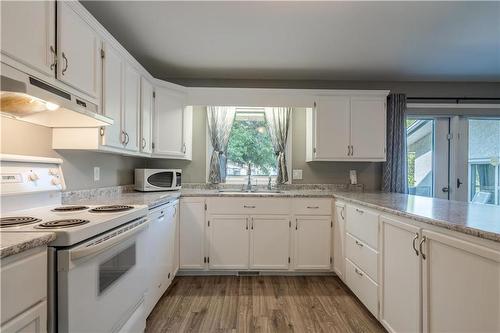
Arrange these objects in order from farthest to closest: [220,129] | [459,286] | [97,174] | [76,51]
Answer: [220,129], [97,174], [76,51], [459,286]

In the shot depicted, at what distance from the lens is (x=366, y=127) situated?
3.02 metres

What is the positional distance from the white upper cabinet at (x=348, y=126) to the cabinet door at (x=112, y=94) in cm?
206

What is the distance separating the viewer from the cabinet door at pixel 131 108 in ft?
7.14

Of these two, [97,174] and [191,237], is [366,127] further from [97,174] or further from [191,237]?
[97,174]

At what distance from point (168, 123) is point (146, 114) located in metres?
0.34

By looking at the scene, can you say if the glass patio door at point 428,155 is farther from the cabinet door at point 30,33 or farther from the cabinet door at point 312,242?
the cabinet door at point 30,33

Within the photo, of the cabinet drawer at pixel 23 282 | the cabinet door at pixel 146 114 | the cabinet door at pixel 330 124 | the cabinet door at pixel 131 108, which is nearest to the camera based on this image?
the cabinet drawer at pixel 23 282

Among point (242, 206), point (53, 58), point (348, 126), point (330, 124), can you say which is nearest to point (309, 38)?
point (330, 124)

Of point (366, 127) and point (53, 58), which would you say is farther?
point (366, 127)

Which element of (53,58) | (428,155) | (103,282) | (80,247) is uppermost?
(53,58)

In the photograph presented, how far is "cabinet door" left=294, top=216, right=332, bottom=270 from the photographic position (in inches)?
108

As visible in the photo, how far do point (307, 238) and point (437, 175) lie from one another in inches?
81.5

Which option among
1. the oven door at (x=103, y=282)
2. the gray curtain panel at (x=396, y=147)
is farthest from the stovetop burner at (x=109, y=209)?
the gray curtain panel at (x=396, y=147)

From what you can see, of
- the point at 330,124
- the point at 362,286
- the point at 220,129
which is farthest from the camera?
the point at 220,129
